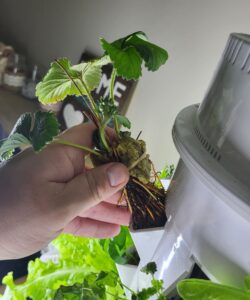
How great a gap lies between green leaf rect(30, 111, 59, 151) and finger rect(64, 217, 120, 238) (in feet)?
1.02

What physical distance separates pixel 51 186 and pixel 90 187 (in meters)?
0.05

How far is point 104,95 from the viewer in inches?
54.2

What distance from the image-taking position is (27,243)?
51cm

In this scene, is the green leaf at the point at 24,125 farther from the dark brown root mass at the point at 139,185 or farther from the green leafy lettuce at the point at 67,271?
the green leafy lettuce at the point at 67,271

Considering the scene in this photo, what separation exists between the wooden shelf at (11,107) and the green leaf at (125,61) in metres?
1.39

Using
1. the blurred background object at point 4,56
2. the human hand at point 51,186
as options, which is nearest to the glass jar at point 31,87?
the blurred background object at point 4,56

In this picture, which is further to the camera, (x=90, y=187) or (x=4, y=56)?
(x=4, y=56)

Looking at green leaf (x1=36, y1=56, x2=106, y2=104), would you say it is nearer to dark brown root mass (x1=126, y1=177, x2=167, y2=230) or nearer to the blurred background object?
dark brown root mass (x1=126, y1=177, x2=167, y2=230)

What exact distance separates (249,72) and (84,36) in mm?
1384

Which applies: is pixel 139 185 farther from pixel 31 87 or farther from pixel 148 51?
Result: pixel 31 87

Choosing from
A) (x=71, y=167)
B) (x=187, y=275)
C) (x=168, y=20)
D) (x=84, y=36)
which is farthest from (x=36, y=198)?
(x=84, y=36)

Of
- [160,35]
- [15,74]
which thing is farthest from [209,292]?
[15,74]

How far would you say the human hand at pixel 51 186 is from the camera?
435 mm

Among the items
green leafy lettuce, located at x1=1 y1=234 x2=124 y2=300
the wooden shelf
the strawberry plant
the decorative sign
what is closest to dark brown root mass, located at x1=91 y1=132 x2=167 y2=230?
the strawberry plant
